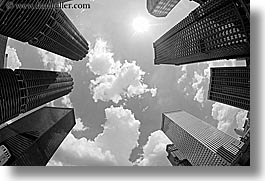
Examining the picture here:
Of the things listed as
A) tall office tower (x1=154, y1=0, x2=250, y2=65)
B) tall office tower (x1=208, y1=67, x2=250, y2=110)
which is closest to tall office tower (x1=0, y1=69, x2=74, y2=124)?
tall office tower (x1=154, y1=0, x2=250, y2=65)

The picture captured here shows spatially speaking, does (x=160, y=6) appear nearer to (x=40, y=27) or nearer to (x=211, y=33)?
(x=211, y=33)

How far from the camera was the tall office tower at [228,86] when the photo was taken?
77588 mm

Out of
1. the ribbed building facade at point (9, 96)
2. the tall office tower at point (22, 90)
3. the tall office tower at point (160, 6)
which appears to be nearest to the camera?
the ribbed building facade at point (9, 96)

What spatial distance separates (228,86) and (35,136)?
82921 mm

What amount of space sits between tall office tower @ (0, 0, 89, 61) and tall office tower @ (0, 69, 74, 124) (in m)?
11.1

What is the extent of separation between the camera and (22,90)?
220 ft

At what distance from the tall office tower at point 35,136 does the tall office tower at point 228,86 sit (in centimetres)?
7373

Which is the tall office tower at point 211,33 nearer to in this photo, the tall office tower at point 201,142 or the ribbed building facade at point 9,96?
the tall office tower at point 201,142

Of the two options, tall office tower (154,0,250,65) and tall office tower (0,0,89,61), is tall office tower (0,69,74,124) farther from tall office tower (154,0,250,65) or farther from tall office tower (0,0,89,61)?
tall office tower (154,0,250,65)

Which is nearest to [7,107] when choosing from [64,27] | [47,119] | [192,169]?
[64,27]

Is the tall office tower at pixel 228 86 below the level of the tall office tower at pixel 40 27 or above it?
below

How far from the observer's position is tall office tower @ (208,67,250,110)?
3055 inches

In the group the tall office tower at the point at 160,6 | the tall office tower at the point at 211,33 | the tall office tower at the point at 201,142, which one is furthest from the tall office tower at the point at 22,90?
the tall office tower at the point at 201,142

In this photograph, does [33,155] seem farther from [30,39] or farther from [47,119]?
[30,39]
